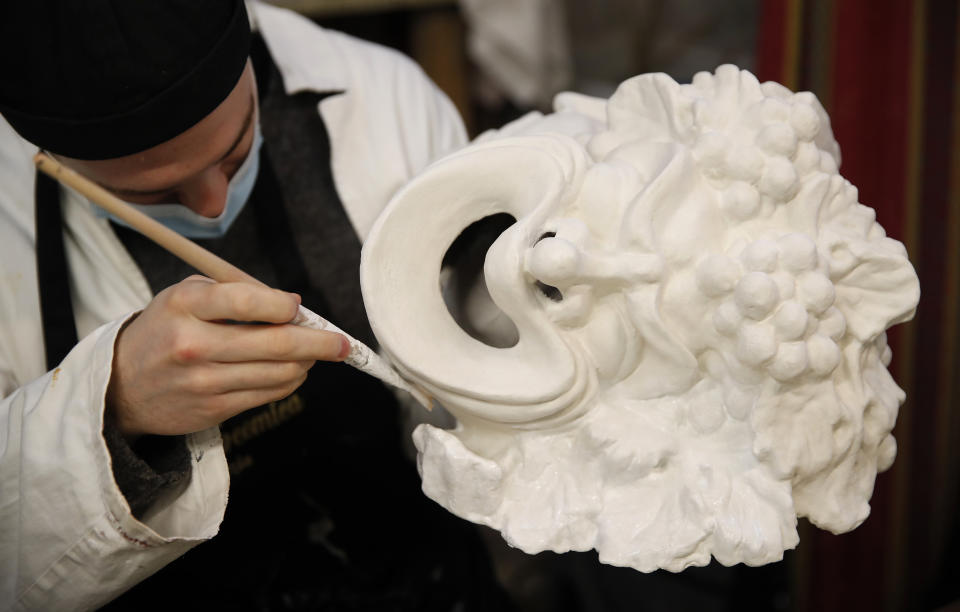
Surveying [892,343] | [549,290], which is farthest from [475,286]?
[892,343]

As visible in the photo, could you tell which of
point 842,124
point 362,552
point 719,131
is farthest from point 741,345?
point 842,124

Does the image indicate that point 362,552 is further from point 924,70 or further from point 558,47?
point 558,47

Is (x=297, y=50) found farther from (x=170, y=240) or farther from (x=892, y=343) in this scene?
(x=892, y=343)

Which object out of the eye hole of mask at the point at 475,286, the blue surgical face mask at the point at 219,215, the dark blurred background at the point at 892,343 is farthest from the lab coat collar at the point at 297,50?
the dark blurred background at the point at 892,343

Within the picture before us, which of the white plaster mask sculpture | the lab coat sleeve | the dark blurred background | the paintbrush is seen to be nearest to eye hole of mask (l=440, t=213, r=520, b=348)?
the white plaster mask sculpture

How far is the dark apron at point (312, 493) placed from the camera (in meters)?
1.10

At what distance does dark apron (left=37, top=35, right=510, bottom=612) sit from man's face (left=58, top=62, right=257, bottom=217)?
11 centimetres

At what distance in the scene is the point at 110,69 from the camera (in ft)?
2.56

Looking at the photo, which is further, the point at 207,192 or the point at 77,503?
the point at 207,192

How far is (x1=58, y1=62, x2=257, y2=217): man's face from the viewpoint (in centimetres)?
89

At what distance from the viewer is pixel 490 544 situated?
6.28ft

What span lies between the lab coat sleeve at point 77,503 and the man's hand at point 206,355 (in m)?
0.03

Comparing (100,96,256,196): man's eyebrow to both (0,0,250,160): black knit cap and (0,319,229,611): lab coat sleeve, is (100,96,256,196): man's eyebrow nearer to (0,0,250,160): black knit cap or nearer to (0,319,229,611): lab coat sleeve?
(0,0,250,160): black knit cap

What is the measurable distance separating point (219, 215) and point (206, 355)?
35 cm
